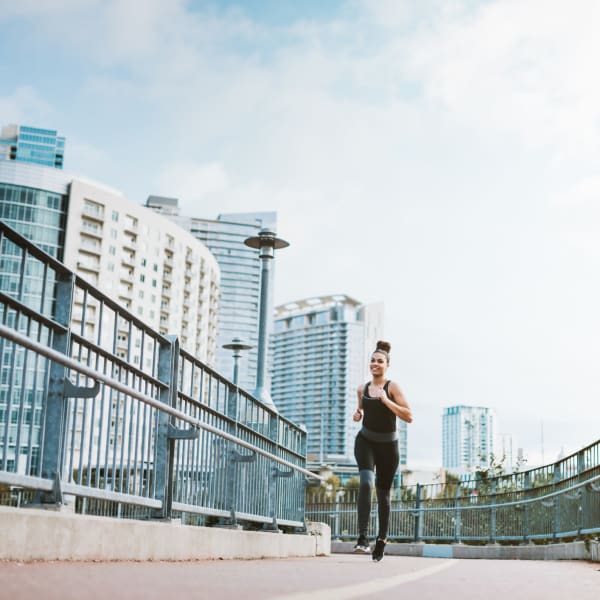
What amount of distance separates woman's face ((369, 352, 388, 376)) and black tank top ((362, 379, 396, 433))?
127mm

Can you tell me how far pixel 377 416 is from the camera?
9062 millimetres

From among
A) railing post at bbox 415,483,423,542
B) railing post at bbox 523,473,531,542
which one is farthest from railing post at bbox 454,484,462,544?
railing post at bbox 523,473,531,542

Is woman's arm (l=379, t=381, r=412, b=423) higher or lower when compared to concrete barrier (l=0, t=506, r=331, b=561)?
higher

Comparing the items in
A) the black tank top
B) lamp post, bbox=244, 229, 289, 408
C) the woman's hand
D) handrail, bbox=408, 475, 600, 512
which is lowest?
handrail, bbox=408, 475, 600, 512

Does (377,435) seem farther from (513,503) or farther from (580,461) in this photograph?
(513,503)

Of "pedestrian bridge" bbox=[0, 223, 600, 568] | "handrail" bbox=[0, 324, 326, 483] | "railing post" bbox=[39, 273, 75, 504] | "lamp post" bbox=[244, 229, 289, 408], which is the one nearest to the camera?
"handrail" bbox=[0, 324, 326, 483]

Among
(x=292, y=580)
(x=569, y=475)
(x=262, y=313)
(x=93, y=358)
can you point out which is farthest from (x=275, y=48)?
(x=292, y=580)

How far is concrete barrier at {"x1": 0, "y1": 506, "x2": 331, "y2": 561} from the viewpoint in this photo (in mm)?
4434

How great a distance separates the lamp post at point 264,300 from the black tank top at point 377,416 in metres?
5.19

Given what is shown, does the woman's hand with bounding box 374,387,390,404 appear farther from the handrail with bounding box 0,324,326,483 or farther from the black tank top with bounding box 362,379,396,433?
the handrail with bounding box 0,324,326,483

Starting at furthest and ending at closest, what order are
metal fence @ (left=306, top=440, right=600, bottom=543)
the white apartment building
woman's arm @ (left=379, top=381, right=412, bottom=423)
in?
the white apartment building < metal fence @ (left=306, top=440, right=600, bottom=543) < woman's arm @ (left=379, top=381, right=412, bottom=423)

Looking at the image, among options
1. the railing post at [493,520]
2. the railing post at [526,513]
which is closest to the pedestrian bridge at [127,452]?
the railing post at [526,513]

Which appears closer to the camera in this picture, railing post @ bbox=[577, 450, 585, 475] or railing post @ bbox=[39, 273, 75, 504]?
railing post @ bbox=[39, 273, 75, 504]

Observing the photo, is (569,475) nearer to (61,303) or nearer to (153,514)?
(153,514)
